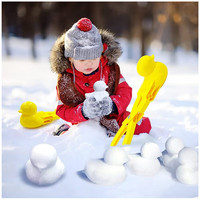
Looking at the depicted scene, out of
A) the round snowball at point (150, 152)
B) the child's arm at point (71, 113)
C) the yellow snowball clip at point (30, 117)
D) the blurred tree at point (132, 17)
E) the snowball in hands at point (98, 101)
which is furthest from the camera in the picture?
the blurred tree at point (132, 17)

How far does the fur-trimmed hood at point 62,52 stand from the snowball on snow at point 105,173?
0.61 m

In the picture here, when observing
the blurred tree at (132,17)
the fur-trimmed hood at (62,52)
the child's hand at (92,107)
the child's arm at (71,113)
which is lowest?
the child's arm at (71,113)

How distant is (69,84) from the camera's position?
1436 millimetres

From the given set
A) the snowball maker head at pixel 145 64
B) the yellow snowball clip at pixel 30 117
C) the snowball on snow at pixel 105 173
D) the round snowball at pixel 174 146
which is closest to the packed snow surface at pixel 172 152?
the round snowball at pixel 174 146

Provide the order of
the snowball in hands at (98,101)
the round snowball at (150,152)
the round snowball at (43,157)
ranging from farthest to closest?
1. the snowball in hands at (98,101)
2. the round snowball at (150,152)
3. the round snowball at (43,157)

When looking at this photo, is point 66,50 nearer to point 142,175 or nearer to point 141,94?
point 141,94

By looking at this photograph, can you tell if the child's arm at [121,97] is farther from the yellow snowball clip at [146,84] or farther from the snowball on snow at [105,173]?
the snowball on snow at [105,173]

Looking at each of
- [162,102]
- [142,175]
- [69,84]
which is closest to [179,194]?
[142,175]

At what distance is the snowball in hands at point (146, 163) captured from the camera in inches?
42.5

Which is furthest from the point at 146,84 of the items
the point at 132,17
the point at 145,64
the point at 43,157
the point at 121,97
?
the point at 132,17

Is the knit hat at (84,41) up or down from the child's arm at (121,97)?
up

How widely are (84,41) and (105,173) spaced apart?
0.63m

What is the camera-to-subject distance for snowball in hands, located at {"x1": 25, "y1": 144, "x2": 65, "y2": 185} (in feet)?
3.25

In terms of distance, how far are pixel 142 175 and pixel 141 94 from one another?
1.24 ft
